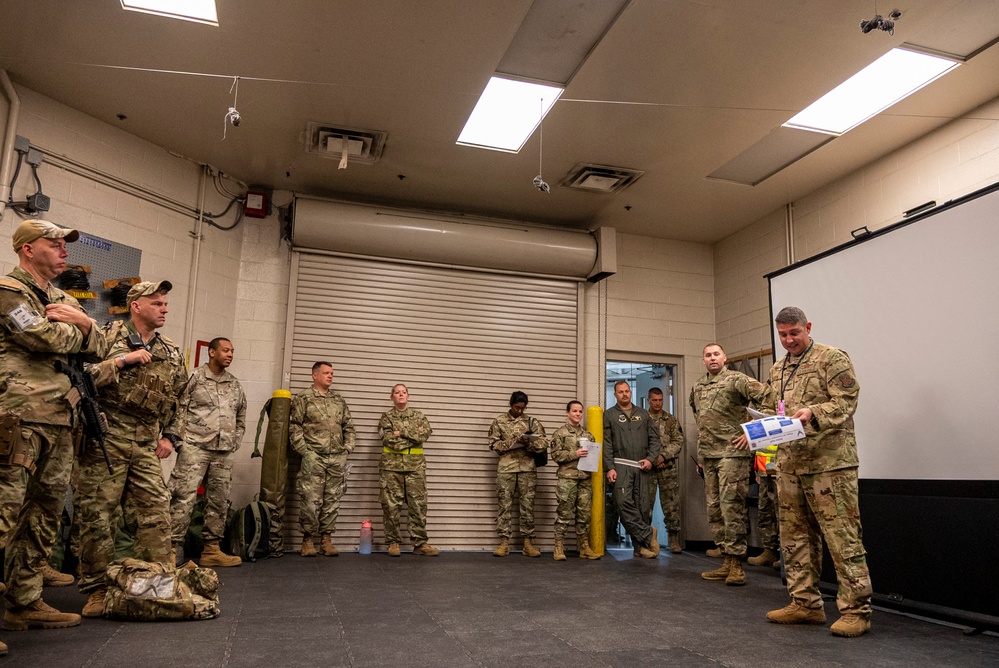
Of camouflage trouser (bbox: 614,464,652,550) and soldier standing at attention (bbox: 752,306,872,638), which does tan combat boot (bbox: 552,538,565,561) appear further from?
soldier standing at attention (bbox: 752,306,872,638)

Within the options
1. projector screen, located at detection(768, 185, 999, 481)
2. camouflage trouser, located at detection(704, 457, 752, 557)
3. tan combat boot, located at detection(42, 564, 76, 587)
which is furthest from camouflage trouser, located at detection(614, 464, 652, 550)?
tan combat boot, located at detection(42, 564, 76, 587)

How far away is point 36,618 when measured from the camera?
2.91m

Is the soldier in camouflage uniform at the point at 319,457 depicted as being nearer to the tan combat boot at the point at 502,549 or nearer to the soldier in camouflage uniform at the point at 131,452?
the tan combat boot at the point at 502,549

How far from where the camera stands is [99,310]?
5.30 m

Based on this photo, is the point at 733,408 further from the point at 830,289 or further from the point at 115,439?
the point at 115,439

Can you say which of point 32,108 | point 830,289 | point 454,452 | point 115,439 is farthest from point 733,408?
point 32,108

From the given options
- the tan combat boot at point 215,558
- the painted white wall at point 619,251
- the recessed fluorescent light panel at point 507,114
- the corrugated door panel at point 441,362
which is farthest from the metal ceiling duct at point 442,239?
the tan combat boot at point 215,558

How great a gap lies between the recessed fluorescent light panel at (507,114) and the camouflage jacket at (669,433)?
11.2 feet

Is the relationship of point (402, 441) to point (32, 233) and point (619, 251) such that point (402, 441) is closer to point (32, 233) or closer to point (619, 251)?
point (619, 251)

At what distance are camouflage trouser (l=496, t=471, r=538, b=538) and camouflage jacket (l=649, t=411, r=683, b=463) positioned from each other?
5.25 feet

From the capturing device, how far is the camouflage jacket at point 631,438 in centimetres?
714

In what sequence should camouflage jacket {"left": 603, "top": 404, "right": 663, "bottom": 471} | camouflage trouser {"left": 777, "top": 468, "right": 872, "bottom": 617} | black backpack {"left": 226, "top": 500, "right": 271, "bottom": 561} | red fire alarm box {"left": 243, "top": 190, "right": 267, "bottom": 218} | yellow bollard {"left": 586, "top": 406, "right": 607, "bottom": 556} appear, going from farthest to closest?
camouflage jacket {"left": 603, "top": 404, "right": 663, "bottom": 471} < red fire alarm box {"left": 243, "top": 190, "right": 267, "bottom": 218} < yellow bollard {"left": 586, "top": 406, "right": 607, "bottom": 556} < black backpack {"left": 226, "top": 500, "right": 271, "bottom": 561} < camouflage trouser {"left": 777, "top": 468, "right": 872, "bottom": 617}

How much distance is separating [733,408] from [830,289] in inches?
44.3

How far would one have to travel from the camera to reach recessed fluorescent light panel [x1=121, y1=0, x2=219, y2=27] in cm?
422
